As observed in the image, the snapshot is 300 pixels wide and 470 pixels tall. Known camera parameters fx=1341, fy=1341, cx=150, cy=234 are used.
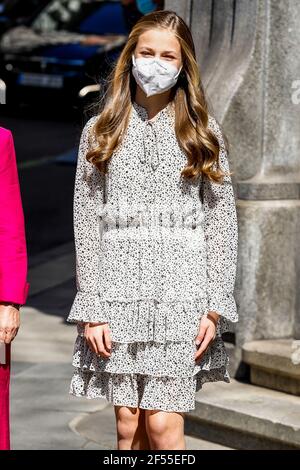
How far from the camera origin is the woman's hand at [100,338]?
4348 millimetres

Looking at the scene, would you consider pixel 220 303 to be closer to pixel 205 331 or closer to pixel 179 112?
pixel 205 331

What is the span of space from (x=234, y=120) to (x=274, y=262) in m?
0.68

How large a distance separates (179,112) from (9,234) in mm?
709

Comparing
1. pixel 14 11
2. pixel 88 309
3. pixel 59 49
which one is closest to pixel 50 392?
pixel 88 309

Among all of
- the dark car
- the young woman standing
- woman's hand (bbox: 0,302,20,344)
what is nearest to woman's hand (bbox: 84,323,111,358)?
the young woman standing

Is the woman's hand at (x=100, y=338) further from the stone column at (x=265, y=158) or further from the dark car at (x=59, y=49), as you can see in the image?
the dark car at (x=59, y=49)

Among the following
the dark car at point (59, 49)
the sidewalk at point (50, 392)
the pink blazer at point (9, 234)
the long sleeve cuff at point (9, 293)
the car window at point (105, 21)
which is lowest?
the sidewalk at point (50, 392)

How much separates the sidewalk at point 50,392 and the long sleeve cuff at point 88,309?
174 cm

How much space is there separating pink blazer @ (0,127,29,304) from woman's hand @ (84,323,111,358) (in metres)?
0.26

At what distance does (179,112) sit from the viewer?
446 cm

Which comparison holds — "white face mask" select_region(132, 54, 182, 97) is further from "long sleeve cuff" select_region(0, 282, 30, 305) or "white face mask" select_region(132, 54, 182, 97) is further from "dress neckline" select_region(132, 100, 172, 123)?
"long sleeve cuff" select_region(0, 282, 30, 305)

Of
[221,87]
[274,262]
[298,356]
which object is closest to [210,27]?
[221,87]

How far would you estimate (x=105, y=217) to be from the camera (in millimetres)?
4434

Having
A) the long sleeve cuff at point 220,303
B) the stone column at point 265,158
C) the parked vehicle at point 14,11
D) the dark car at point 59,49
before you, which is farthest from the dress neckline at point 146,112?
the parked vehicle at point 14,11
